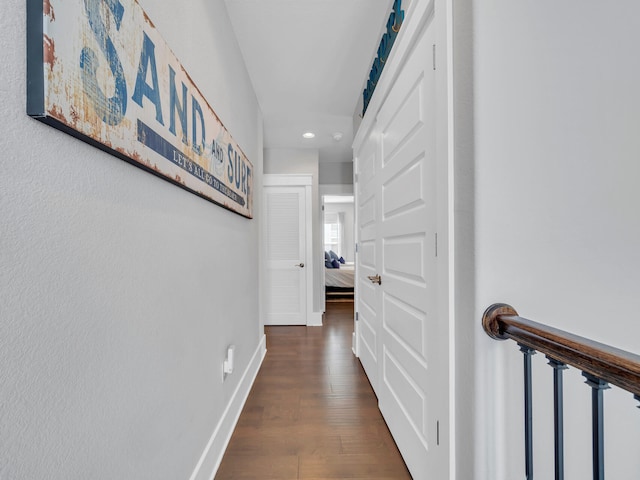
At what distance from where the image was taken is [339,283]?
617 cm

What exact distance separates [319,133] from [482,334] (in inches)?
132

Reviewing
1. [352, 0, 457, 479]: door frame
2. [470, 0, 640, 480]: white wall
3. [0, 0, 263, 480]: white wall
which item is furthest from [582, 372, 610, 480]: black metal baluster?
[0, 0, 263, 480]: white wall

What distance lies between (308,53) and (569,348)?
7.73 feet

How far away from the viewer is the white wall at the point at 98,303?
1.71 feet

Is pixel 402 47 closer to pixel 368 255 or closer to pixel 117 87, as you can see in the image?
pixel 117 87

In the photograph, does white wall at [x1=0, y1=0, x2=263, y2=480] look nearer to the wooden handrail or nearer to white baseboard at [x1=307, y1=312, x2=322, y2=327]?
the wooden handrail

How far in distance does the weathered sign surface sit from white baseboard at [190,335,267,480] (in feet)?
3.84

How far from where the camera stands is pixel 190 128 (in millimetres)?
1193

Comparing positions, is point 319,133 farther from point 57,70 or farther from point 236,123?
point 57,70

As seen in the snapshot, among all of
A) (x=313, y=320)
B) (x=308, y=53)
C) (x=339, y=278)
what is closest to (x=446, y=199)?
(x=308, y=53)

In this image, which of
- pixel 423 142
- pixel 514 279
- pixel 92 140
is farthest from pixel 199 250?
pixel 514 279

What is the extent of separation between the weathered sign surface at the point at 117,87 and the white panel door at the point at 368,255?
131 centimetres

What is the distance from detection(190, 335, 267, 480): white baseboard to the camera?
4.50ft

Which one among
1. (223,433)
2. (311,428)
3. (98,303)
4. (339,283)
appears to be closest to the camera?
(98,303)
